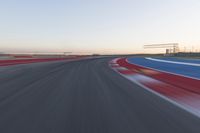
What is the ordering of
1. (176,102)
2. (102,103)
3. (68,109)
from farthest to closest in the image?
(176,102) → (102,103) → (68,109)

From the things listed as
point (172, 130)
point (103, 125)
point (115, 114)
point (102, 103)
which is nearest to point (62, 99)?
point (102, 103)

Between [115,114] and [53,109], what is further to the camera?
[53,109]

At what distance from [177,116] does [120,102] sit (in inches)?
84.3

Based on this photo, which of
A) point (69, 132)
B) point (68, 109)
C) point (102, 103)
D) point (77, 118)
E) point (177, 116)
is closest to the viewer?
point (69, 132)

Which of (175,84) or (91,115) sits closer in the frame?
(91,115)

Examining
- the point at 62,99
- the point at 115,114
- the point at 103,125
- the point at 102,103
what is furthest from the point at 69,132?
the point at 62,99

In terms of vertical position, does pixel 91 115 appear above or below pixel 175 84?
above

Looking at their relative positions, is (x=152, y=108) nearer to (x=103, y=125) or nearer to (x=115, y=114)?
(x=115, y=114)

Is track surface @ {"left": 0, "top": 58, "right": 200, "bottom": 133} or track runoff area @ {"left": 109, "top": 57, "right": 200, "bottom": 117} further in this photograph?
track runoff area @ {"left": 109, "top": 57, "right": 200, "bottom": 117}

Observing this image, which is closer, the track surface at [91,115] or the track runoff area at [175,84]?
the track surface at [91,115]

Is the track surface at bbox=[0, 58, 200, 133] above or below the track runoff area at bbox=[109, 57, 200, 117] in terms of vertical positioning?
above

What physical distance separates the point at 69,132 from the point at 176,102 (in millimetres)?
4629

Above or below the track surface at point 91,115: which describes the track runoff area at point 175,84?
below

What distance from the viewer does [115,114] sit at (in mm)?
6422
